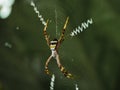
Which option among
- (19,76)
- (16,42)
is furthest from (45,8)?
(19,76)

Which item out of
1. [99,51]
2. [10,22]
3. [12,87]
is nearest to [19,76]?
[12,87]

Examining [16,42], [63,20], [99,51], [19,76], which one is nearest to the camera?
[63,20]

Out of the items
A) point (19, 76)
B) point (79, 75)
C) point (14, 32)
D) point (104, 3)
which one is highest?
point (14, 32)

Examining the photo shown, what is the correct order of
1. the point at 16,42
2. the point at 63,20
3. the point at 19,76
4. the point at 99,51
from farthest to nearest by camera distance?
the point at 19,76
the point at 16,42
the point at 99,51
the point at 63,20

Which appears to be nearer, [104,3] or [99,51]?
[104,3]

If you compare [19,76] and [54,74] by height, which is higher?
[19,76]

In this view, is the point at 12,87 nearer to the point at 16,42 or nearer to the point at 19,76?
the point at 19,76
